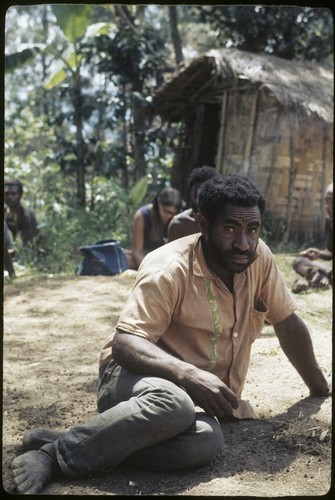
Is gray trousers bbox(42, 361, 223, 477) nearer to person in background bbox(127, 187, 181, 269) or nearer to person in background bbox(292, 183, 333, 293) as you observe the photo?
person in background bbox(292, 183, 333, 293)

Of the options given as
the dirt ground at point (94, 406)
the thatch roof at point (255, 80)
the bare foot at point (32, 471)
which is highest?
the thatch roof at point (255, 80)

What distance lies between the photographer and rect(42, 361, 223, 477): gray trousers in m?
2.20

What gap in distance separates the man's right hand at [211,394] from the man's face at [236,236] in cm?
43

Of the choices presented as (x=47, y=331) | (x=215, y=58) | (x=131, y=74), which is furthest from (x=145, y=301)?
(x=131, y=74)

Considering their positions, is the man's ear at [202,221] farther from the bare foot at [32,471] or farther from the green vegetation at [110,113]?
the green vegetation at [110,113]

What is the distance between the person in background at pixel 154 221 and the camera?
6195 mm

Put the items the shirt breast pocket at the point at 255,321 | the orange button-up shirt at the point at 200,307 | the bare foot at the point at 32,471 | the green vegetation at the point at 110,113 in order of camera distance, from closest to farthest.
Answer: the bare foot at the point at 32,471, the orange button-up shirt at the point at 200,307, the shirt breast pocket at the point at 255,321, the green vegetation at the point at 110,113

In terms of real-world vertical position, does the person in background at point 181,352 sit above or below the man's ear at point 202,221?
below

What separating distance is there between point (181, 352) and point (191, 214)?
251 centimetres

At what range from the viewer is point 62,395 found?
3152mm

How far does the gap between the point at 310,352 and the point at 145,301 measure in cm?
90

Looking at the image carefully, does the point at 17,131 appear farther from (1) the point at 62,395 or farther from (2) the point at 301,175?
(1) the point at 62,395

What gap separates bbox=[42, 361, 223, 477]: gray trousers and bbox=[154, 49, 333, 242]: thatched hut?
6.90 m

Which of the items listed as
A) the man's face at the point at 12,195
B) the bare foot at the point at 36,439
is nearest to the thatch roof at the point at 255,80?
the man's face at the point at 12,195
